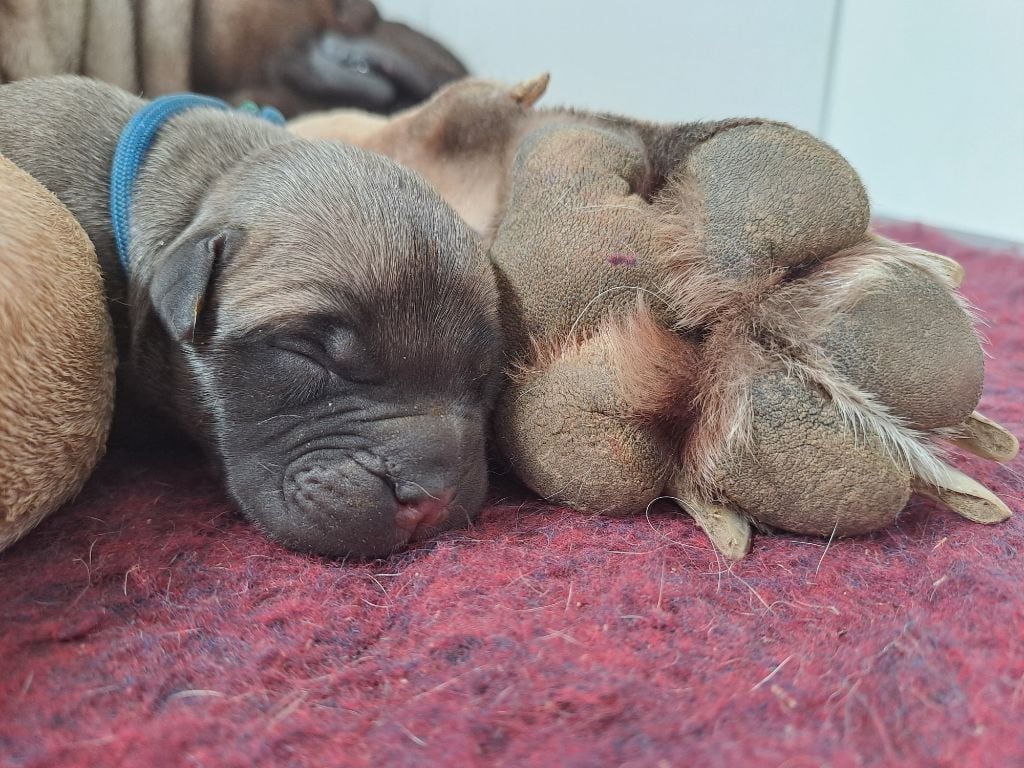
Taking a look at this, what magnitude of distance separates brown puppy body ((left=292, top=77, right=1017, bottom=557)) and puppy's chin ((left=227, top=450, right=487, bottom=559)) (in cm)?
17

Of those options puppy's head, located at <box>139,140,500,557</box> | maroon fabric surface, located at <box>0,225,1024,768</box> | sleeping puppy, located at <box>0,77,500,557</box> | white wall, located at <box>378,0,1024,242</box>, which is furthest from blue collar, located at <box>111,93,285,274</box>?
white wall, located at <box>378,0,1024,242</box>

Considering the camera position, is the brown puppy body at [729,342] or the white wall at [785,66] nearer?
the brown puppy body at [729,342]

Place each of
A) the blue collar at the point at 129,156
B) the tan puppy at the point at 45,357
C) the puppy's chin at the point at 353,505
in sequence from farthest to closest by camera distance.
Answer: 1. the blue collar at the point at 129,156
2. the puppy's chin at the point at 353,505
3. the tan puppy at the point at 45,357

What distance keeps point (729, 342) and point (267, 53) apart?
2.09 metres

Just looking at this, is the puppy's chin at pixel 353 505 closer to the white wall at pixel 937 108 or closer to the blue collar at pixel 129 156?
the blue collar at pixel 129 156

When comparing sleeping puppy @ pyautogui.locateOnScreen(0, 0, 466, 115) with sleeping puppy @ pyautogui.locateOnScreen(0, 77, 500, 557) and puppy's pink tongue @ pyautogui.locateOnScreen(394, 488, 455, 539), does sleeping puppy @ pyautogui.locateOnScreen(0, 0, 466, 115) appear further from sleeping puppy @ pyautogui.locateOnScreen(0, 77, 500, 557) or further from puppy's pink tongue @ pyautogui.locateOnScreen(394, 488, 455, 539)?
puppy's pink tongue @ pyautogui.locateOnScreen(394, 488, 455, 539)

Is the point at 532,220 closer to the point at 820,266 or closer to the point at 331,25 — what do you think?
the point at 820,266

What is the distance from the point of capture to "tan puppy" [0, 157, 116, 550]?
3.75 ft

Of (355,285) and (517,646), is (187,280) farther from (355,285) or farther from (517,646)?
(517,646)

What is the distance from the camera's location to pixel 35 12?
2371 mm

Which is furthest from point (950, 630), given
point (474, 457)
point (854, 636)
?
point (474, 457)

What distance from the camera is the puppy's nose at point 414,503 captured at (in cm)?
131

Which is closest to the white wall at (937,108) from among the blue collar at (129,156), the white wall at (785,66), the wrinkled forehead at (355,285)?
the white wall at (785,66)

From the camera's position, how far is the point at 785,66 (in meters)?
4.33
